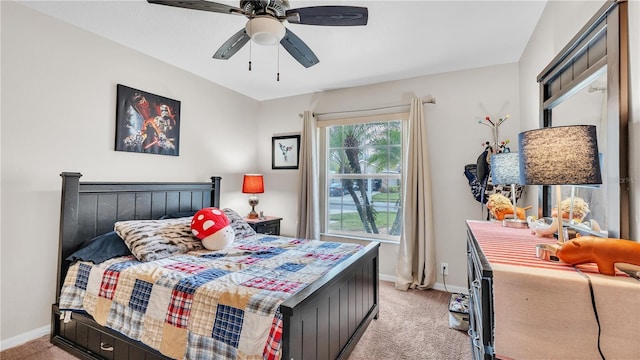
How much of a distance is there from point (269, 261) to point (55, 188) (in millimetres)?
1839

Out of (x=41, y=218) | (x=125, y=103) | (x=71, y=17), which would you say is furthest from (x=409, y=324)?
(x=71, y=17)

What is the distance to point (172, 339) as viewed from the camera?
4.85 feet

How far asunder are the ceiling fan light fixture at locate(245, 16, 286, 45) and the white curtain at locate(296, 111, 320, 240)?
2.15 m

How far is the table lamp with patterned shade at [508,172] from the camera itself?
68.5 inches

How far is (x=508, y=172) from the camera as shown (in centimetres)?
177

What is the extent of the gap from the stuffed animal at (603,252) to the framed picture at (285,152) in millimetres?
3316

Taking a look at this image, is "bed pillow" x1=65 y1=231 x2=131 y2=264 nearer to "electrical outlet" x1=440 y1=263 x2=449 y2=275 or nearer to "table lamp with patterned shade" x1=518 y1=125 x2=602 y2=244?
"table lamp with patterned shade" x1=518 y1=125 x2=602 y2=244

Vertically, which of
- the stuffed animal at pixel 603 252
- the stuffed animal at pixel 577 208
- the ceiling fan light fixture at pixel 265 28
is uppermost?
the ceiling fan light fixture at pixel 265 28

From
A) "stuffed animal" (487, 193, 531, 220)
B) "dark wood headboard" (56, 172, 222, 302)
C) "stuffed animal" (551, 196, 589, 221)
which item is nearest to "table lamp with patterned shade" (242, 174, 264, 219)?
"dark wood headboard" (56, 172, 222, 302)

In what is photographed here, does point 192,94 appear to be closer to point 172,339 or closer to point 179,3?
point 179,3

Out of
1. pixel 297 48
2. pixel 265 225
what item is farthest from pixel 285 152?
pixel 297 48

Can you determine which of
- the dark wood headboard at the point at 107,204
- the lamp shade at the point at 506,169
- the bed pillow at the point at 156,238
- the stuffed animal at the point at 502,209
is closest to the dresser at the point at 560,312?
the lamp shade at the point at 506,169

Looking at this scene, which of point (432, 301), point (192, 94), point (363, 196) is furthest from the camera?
point (363, 196)

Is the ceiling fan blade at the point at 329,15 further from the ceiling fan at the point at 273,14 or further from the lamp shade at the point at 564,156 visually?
the lamp shade at the point at 564,156
